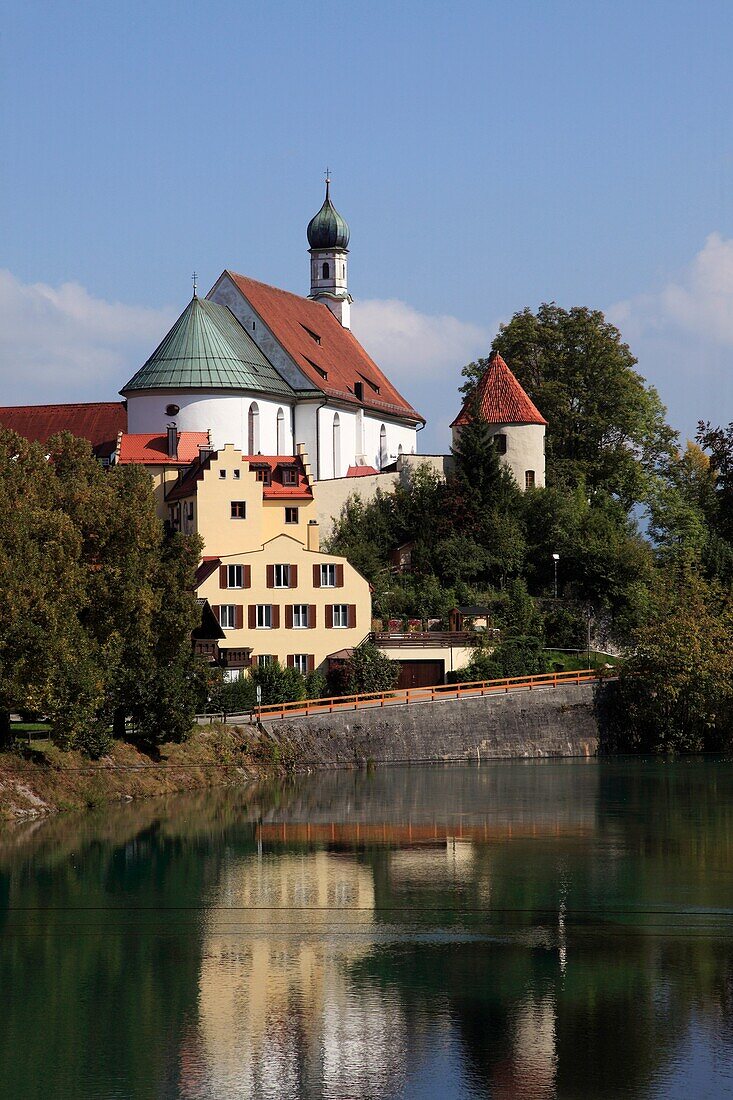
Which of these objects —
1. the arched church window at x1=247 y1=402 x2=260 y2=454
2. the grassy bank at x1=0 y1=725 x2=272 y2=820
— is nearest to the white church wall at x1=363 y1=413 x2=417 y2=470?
the arched church window at x1=247 y1=402 x2=260 y2=454

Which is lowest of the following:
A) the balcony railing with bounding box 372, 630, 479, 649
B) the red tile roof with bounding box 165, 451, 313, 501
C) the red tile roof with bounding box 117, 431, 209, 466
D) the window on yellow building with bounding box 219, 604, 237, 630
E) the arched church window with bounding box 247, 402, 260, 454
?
the balcony railing with bounding box 372, 630, 479, 649

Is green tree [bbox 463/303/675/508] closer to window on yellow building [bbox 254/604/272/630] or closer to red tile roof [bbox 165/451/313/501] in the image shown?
red tile roof [bbox 165/451/313/501]

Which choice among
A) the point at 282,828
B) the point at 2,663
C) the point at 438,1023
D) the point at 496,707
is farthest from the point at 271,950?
the point at 496,707

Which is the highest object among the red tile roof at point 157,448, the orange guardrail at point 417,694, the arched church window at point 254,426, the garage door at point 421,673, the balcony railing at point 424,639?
the arched church window at point 254,426

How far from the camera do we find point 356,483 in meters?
82.8

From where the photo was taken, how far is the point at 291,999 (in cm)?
2688

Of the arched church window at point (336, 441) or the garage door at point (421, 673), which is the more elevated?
the arched church window at point (336, 441)

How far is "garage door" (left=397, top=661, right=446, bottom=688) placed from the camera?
70.4m

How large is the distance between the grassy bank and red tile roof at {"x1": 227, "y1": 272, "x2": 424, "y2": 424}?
117ft

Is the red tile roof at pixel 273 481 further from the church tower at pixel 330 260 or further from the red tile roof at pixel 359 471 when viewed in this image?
the church tower at pixel 330 260

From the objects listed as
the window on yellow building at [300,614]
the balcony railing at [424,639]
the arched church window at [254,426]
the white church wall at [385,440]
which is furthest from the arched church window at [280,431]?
the window on yellow building at [300,614]

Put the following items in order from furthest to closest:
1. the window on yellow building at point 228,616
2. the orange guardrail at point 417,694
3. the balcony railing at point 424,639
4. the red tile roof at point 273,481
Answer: the red tile roof at point 273,481 < the balcony railing at point 424,639 < the window on yellow building at point 228,616 < the orange guardrail at point 417,694

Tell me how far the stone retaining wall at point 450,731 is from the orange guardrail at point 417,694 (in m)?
0.46

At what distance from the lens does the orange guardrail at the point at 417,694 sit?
62.6 m
